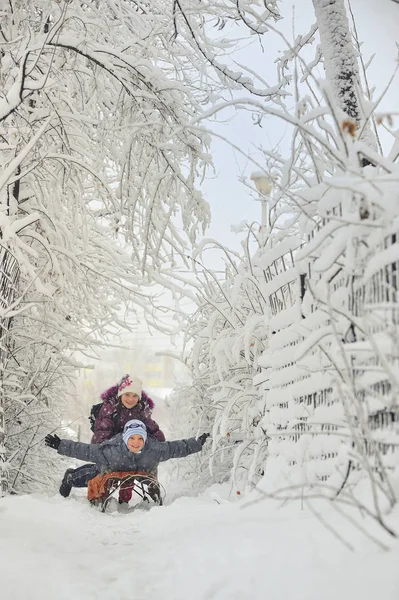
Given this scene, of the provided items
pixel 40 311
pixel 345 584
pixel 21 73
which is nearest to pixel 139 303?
pixel 40 311

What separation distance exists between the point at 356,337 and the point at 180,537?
1.27 m

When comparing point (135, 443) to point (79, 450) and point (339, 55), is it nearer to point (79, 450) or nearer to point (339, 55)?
point (79, 450)

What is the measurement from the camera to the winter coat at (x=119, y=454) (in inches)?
213

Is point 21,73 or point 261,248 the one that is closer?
point 21,73

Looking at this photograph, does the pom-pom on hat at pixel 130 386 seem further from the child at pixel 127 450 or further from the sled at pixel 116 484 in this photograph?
the sled at pixel 116 484

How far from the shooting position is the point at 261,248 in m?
4.45

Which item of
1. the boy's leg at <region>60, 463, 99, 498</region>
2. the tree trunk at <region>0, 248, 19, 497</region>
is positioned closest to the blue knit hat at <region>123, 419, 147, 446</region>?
the boy's leg at <region>60, 463, 99, 498</region>

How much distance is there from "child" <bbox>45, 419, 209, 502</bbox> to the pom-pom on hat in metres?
0.70

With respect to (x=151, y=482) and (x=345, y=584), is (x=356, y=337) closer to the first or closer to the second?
(x=345, y=584)

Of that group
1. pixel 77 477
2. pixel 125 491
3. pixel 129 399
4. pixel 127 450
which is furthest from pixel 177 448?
pixel 77 477

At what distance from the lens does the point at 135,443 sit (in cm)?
544

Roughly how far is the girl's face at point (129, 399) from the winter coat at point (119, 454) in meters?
0.70

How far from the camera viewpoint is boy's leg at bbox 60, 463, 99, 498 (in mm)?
5943

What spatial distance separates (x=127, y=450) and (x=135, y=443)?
156 mm
